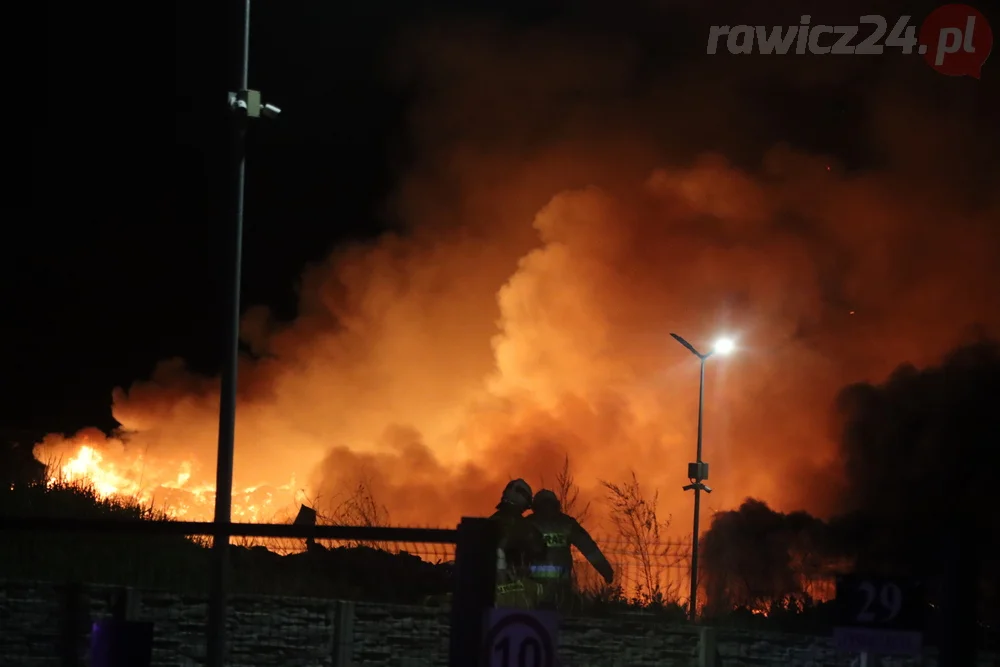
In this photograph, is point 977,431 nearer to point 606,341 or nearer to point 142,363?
point 606,341

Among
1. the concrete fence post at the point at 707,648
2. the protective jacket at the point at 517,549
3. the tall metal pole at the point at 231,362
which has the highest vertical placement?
the tall metal pole at the point at 231,362

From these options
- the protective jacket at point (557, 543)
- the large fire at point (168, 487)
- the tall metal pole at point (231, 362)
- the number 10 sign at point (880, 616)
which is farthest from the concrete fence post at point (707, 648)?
the large fire at point (168, 487)

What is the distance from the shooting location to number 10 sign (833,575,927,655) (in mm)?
4516

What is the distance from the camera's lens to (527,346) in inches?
1761

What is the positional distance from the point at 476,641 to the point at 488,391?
39.9 meters

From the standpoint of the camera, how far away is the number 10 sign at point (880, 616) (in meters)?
4.52

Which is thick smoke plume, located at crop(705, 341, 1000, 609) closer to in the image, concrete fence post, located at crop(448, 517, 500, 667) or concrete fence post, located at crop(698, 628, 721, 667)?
concrete fence post, located at crop(698, 628, 721, 667)

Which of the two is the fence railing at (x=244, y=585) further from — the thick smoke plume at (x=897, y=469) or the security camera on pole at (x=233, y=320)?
the thick smoke plume at (x=897, y=469)

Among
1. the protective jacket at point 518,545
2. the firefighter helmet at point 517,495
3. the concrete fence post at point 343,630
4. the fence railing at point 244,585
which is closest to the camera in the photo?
the fence railing at point 244,585

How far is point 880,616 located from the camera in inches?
179

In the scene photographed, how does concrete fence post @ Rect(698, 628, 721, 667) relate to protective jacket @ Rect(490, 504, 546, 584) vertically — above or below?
below

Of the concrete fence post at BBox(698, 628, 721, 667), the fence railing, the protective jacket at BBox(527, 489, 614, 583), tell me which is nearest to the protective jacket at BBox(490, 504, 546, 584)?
the protective jacket at BBox(527, 489, 614, 583)

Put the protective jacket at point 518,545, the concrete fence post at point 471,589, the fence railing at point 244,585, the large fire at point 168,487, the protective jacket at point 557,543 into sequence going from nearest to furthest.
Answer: the concrete fence post at point 471,589 → the fence railing at point 244,585 → the protective jacket at point 518,545 → the protective jacket at point 557,543 → the large fire at point 168,487

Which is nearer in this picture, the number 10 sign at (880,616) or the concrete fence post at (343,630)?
the number 10 sign at (880,616)
